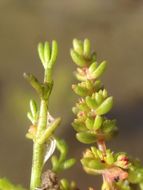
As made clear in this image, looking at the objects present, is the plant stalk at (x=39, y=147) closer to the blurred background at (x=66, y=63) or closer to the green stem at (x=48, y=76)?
the green stem at (x=48, y=76)

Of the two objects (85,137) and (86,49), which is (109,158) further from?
(86,49)

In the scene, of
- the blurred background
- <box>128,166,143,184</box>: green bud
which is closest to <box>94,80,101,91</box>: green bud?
<box>128,166,143,184</box>: green bud

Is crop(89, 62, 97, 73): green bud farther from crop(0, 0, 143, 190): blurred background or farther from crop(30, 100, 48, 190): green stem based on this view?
crop(0, 0, 143, 190): blurred background

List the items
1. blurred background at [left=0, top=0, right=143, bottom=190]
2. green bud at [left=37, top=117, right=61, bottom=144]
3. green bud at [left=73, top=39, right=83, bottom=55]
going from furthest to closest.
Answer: blurred background at [left=0, top=0, right=143, bottom=190] < green bud at [left=73, top=39, right=83, bottom=55] < green bud at [left=37, top=117, right=61, bottom=144]

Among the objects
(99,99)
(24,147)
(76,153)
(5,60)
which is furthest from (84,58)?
(5,60)

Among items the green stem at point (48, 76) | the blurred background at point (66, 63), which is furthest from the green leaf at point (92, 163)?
the blurred background at point (66, 63)

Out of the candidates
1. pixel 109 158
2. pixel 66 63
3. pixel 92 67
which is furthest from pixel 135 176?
pixel 66 63

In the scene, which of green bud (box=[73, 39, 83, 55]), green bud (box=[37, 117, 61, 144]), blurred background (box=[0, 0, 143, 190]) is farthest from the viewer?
blurred background (box=[0, 0, 143, 190])

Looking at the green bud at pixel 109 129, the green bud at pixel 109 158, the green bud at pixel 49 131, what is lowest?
the green bud at pixel 109 158
